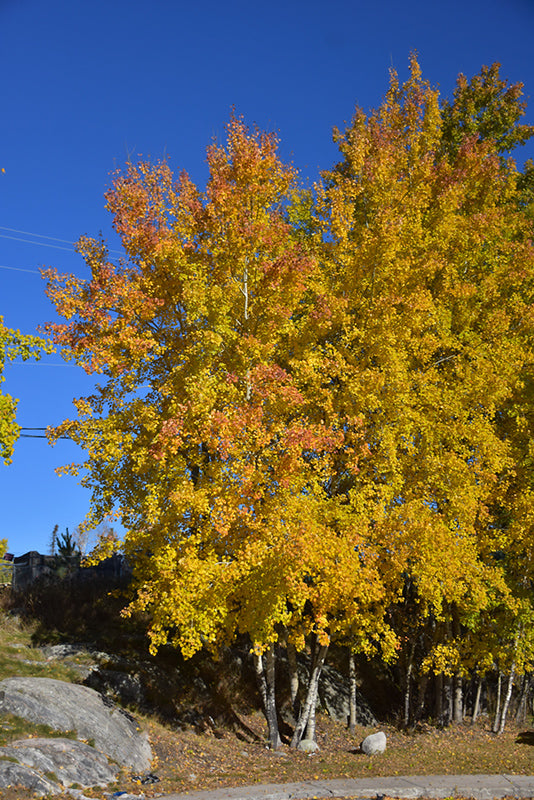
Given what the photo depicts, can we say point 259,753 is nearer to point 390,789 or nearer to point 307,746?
point 307,746

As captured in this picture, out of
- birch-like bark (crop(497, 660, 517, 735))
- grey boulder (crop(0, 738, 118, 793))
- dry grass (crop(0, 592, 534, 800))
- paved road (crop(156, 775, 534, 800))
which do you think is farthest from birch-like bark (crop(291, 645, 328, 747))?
birch-like bark (crop(497, 660, 517, 735))

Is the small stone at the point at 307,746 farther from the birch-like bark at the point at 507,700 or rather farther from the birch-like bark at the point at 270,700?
the birch-like bark at the point at 507,700

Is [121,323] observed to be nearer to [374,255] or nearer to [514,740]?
[374,255]

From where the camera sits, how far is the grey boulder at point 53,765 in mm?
9172

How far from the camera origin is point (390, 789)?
36.3ft

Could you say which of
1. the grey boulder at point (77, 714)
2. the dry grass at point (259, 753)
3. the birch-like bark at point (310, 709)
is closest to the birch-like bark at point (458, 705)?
the dry grass at point (259, 753)

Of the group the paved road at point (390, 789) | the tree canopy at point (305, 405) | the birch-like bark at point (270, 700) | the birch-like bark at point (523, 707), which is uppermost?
the tree canopy at point (305, 405)

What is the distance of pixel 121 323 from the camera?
14.9 m

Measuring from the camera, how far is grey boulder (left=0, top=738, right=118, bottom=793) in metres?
9.17

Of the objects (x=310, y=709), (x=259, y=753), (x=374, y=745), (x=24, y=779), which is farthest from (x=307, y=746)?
(x=24, y=779)

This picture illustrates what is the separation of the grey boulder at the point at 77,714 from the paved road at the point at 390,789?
2339mm

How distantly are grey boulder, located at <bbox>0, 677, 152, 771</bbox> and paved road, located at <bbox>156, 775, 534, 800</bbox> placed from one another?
2339mm

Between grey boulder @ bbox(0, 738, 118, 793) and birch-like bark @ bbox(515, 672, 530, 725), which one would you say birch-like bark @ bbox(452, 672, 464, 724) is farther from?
grey boulder @ bbox(0, 738, 118, 793)

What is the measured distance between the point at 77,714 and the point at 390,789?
6195mm
